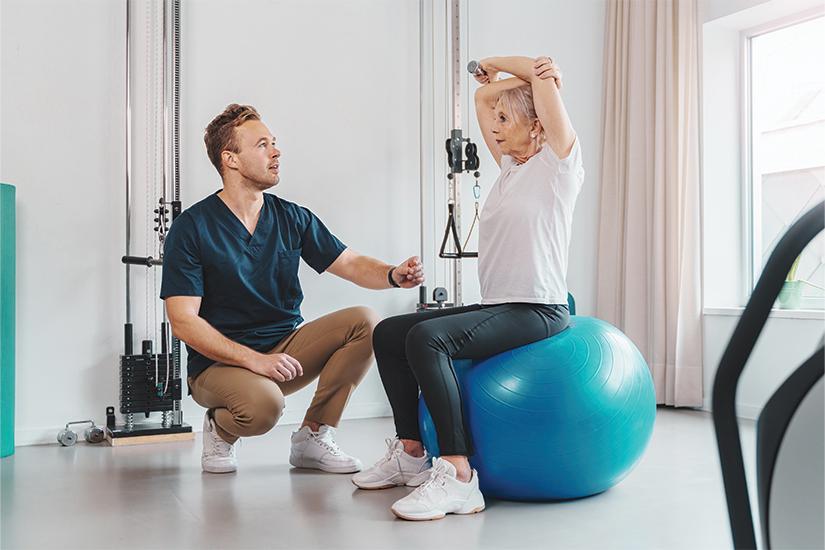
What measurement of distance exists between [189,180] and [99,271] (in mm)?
543

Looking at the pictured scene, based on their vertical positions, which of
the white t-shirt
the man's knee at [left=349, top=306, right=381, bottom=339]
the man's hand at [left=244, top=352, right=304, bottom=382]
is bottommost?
the man's hand at [left=244, top=352, right=304, bottom=382]

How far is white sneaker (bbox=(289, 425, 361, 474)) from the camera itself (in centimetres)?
262

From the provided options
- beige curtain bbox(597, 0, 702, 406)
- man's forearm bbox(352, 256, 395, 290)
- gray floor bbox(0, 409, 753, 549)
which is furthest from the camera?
beige curtain bbox(597, 0, 702, 406)

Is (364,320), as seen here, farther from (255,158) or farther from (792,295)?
(792,295)

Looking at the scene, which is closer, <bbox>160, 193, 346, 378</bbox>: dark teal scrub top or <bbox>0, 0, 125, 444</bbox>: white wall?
<bbox>160, 193, 346, 378</bbox>: dark teal scrub top

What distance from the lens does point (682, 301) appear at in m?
3.96

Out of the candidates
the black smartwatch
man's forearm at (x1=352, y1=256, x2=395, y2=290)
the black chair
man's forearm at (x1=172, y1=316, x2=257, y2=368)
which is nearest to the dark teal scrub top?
man's forearm at (x1=172, y1=316, x2=257, y2=368)

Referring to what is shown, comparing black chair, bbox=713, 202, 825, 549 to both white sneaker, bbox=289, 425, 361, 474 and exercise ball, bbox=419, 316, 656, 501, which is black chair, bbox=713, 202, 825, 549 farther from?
white sneaker, bbox=289, 425, 361, 474

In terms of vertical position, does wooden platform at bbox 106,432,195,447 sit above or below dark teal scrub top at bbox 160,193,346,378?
below

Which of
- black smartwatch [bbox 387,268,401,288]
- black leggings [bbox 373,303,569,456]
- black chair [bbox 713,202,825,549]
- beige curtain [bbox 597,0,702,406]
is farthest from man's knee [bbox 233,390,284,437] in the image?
beige curtain [bbox 597,0,702,406]

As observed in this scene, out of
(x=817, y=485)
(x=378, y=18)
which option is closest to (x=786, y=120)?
(x=378, y=18)

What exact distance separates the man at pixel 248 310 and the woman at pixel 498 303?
1.02 ft

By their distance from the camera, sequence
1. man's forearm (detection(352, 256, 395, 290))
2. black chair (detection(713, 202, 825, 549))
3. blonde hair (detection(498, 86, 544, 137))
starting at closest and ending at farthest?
black chair (detection(713, 202, 825, 549)) < blonde hair (detection(498, 86, 544, 137)) < man's forearm (detection(352, 256, 395, 290))

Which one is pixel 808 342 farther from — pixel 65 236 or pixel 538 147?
pixel 65 236
